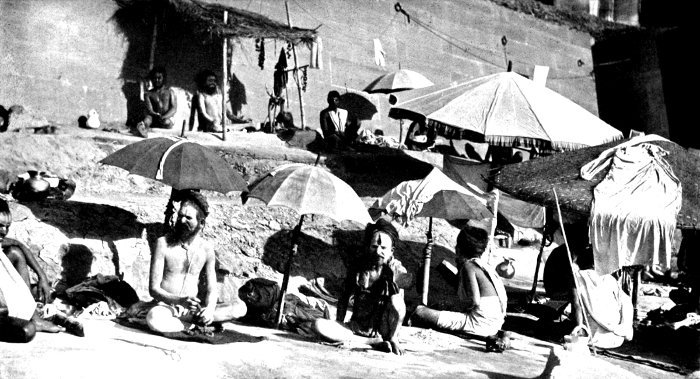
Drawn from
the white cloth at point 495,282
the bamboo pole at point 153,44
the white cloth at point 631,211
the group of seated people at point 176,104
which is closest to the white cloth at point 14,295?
the white cloth at point 495,282

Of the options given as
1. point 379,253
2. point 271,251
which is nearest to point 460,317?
point 379,253

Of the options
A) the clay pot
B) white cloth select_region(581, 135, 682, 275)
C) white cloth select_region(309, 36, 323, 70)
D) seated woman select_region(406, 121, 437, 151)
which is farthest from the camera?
seated woman select_region(406, 121, 437, 151)

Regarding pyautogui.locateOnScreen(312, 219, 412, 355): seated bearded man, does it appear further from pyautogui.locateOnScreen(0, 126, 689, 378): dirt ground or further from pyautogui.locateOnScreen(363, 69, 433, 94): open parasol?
pyautogui.locateOnScreen(363, 69, 433, 94): open parasol

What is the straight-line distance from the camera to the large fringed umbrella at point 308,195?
28.5 ft

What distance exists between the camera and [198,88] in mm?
16047

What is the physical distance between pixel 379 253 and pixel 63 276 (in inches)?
117

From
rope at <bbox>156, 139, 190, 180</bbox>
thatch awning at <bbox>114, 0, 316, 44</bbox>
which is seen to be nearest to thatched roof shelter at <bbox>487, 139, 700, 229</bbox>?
rope at <bbox>156, 139, 190, 180</bbox>

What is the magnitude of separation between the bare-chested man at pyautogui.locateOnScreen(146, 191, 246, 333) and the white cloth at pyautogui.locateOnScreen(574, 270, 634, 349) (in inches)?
131

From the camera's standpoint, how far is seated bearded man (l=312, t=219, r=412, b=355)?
8.07m

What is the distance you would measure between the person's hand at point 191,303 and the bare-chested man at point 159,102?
7894mm

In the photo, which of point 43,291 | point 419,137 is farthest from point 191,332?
point 419,137

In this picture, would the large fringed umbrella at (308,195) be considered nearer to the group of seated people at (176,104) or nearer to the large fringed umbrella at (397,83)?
the group of seated people at (176,104)

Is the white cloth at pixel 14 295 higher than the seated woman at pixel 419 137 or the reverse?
the reverse

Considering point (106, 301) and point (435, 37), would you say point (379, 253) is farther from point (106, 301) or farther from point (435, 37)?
point (435, 37)
